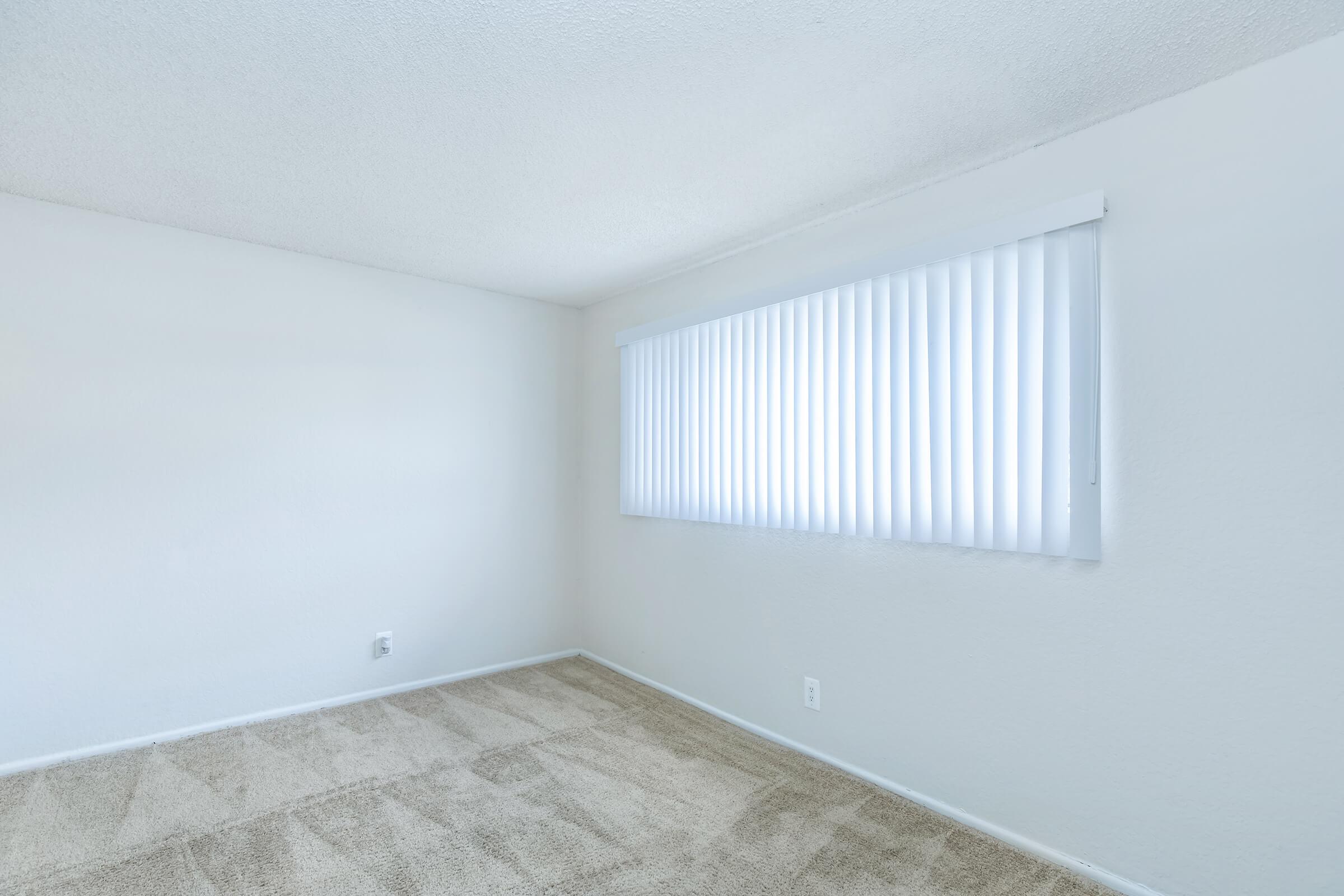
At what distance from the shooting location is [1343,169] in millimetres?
1703

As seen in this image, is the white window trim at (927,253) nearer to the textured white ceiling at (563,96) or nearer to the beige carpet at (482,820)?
the textured white ceiling at (563,96)

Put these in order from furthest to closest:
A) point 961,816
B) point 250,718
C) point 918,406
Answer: point 250,718
point 918,406
point 961,816

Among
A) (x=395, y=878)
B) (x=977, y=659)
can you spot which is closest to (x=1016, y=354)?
(x=977, y=659)

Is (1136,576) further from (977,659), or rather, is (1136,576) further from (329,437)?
(329,437)

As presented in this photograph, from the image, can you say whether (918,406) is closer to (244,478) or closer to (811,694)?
(811,694)

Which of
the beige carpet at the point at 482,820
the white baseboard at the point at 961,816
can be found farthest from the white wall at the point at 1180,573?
the beige carpet at the point at 482,820

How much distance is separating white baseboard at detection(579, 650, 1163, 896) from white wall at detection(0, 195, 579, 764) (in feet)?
5.68

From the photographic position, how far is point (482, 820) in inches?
94.4

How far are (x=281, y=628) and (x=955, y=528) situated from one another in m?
3.23

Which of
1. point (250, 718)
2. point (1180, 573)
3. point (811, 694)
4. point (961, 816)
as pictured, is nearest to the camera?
point (1180, 573)

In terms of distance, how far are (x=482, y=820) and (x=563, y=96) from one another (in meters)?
2.44

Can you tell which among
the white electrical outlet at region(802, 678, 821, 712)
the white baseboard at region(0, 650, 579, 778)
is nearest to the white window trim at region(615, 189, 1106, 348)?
the white electrical outlet at region(802, 678, 821, 712)

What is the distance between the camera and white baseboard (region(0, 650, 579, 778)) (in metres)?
2.81

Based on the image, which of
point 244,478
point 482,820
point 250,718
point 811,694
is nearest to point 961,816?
point 811,694
